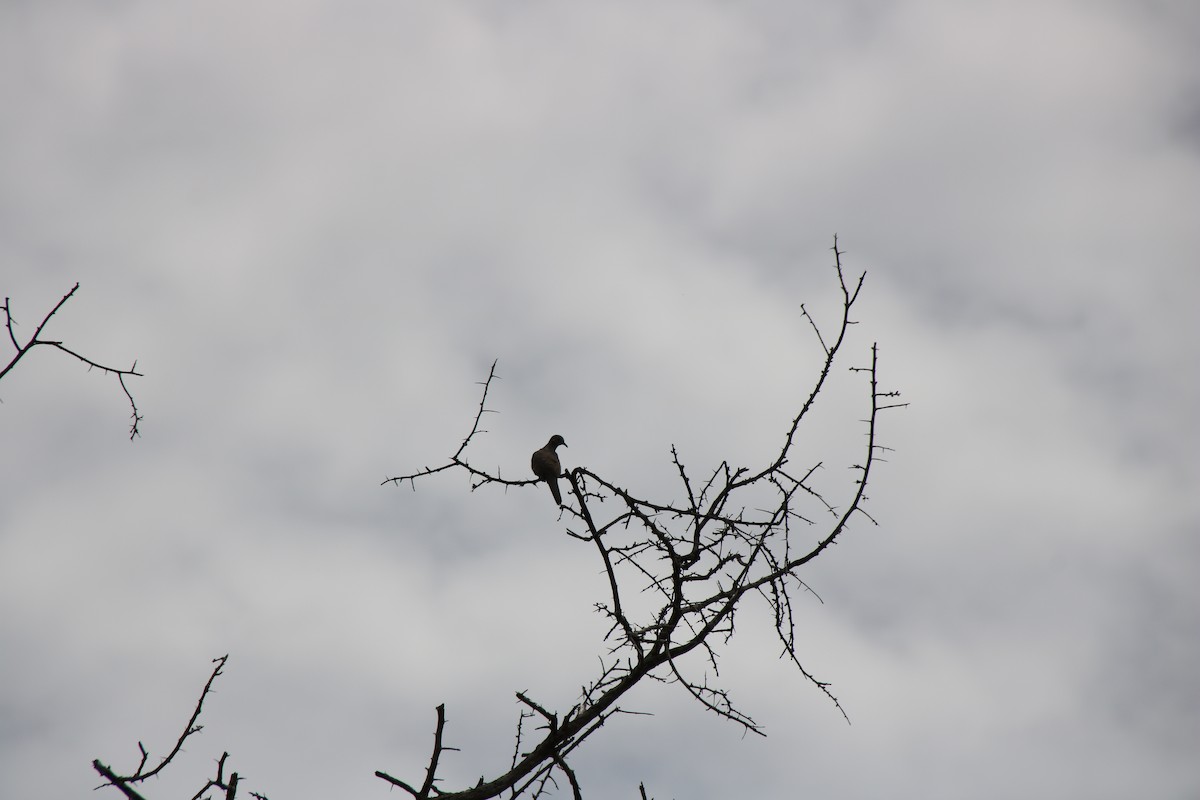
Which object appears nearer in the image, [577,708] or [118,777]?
[118,777]

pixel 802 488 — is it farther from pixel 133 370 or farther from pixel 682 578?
pixel 133 370

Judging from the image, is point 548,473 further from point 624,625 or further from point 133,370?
point 133,370

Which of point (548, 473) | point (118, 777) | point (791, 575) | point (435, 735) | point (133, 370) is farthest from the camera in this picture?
point (548, 473)

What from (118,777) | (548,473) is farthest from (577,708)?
(548,473)

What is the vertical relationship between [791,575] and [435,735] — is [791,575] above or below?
above

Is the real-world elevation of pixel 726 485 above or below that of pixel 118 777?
above

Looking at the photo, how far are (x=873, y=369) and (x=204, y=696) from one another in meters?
3.51

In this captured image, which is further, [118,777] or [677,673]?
[677,673]

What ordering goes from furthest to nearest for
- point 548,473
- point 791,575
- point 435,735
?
1. point 548,473
2. point 791,575
3. point 435,735

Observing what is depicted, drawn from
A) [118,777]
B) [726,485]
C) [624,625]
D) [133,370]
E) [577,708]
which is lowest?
[118,777]

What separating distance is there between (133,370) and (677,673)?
2.95m

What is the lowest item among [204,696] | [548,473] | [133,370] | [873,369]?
[204,696]

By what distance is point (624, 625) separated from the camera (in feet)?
17.1

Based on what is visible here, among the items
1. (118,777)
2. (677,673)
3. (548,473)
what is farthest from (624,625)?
(548,473)
